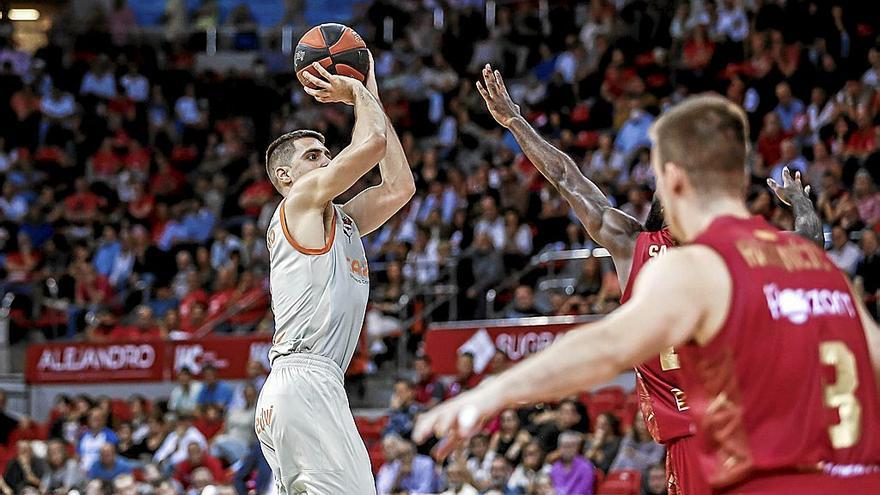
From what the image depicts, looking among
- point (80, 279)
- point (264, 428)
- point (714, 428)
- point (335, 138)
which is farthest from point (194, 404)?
point (714, 428)

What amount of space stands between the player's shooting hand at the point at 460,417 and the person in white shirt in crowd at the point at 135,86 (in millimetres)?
22057

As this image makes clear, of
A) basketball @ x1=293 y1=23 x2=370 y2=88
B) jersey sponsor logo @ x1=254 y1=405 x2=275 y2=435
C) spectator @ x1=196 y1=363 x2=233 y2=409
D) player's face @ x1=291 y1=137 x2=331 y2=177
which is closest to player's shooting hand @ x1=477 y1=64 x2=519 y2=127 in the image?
basketball @ x1=293 y1=23 x2=370 y2=88

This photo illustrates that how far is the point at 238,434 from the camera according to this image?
15.3 m

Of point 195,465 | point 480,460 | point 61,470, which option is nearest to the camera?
point 480,460

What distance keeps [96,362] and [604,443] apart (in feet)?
28.2

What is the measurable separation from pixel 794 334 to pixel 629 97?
15.5m

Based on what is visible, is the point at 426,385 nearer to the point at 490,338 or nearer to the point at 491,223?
the point at 490,338

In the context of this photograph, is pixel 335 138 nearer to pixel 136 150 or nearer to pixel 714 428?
pixel 136 150

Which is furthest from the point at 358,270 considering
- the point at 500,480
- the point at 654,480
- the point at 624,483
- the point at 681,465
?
the point at 500,480

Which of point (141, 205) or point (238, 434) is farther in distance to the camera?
point (141, 205)

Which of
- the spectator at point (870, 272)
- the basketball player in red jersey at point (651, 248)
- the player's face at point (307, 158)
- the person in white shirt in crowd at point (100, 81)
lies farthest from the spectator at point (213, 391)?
the basketball player in red jersey at point (651, 248)

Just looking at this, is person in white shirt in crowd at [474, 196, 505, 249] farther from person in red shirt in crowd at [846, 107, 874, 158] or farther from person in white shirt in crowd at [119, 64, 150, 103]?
person in white shirt in crowd at [119, 64, 150, 103]

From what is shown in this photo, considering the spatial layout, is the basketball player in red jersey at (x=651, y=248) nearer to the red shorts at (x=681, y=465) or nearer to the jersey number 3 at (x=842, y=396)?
the red shorts at (x=681, y=465)

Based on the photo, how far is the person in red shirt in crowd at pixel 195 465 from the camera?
1446cm
